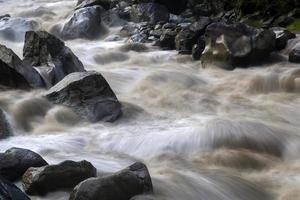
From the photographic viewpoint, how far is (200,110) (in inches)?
473

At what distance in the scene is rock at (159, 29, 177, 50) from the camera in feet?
61.9

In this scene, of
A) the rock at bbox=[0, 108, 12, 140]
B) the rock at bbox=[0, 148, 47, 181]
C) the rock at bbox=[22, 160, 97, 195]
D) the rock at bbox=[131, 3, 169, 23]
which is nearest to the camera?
the rock at bbox=[22, 160, 97, 195]

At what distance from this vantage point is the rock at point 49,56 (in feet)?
44.5

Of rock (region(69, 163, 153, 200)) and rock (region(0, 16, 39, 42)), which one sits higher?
rock (region(69, 163, 153, 200))

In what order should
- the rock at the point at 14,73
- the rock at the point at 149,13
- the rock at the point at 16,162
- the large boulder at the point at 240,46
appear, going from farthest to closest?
the rock at the point at 149,13, the large boulder at the point at 240,46, the rock at the point at 14,73, the rock at the point at 16,162

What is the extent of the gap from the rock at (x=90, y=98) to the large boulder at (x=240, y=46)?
517cm

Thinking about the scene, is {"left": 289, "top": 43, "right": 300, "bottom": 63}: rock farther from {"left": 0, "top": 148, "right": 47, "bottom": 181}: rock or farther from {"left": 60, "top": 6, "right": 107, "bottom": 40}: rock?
{"left": 0, "top": 148, "right": 47, "bottom": 181}: rock

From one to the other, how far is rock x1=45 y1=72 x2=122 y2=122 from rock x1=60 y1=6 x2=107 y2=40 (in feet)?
35.7

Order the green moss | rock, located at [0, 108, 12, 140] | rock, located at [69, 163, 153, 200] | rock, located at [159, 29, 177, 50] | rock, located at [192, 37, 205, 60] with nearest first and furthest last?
rock, located at [69, 163, 153, 200], rock, located at [0, 108, 12, 140], rock, located at [192, 37, 205, 60], the green moss, rock, located at [159, 29, 177, 50]

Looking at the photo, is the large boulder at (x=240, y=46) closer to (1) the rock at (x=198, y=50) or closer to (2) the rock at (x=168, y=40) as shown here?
(1) the rock at (x=198, y=50)

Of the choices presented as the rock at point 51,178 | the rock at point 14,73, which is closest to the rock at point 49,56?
the rock at point 14,73

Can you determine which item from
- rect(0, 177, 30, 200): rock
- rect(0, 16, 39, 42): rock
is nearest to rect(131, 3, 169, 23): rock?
rect(0, 16, 39, 42): rock

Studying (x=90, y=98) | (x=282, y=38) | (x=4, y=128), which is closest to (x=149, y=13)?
(x=282, y=38)

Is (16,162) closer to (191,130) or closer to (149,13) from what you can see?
(191,130)
